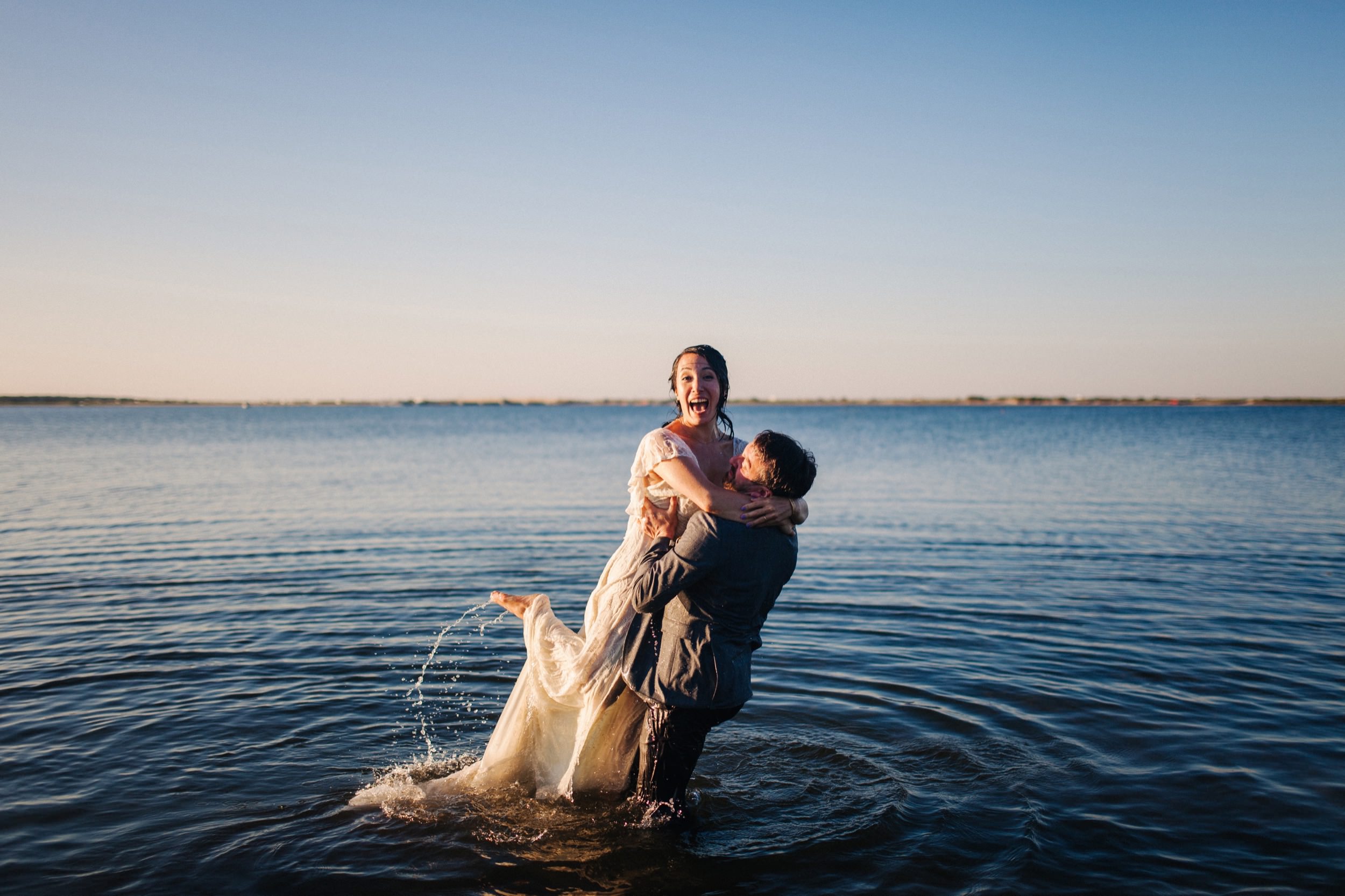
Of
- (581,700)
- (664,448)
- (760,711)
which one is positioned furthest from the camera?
(760,711)

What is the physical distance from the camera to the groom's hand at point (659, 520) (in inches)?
190

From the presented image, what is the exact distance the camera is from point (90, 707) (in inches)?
311

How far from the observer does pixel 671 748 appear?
514 centimetres

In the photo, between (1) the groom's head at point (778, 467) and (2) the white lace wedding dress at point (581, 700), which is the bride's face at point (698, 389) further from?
(1) the groom's head at point (778, 467)

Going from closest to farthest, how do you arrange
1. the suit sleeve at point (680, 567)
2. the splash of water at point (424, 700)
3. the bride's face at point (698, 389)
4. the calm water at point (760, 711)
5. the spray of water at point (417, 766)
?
1. the suit sleeve at point (680, 567)
2. the bride's face at point (698, 389)
3. the calm water at point (760, 711)
4. the spray of water at point (417, 766)
5. the splash of water at point (424, 700)

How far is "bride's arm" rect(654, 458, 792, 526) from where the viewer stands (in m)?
4.36

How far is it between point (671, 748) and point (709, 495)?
5.52 feet

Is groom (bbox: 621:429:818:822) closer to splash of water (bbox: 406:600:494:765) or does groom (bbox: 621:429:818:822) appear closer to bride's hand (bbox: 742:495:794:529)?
bride's hand (bbox: 742:495:794:529)

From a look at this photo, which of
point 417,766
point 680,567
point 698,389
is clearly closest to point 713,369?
point 698,389

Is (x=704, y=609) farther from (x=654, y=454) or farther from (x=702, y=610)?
(x=654, y=454)

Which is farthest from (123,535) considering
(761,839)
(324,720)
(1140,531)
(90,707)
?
(1140,531)

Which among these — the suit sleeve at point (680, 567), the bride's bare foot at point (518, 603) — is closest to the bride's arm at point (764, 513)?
the suit sleeve at point (680, 567)

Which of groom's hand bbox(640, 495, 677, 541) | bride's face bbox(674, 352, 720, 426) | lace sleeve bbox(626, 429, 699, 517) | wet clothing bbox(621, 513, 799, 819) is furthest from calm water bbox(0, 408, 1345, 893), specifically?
bride's face bbox(674, 352, 720, 426)

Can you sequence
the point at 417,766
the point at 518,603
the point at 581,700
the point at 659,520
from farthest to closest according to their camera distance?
the point at 417,766 < the point at 518,603 < the point at 581,700 < the point at 659,520
